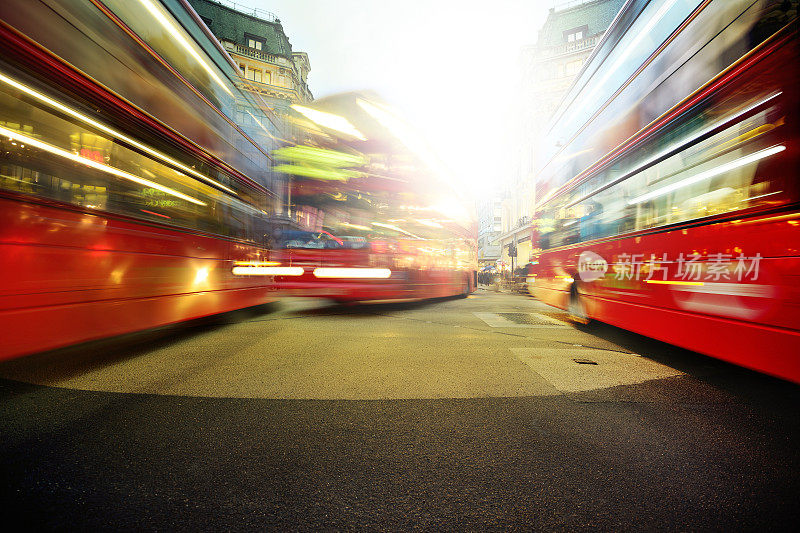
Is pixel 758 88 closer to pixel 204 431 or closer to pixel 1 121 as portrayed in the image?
pixel 204 431

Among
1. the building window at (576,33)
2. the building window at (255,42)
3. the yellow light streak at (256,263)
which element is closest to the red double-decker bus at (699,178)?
the yellow light streak at (256,263)

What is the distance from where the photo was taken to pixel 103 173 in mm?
3047

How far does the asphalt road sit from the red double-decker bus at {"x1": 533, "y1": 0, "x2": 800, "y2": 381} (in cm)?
74

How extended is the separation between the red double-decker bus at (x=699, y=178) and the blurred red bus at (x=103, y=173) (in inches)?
214

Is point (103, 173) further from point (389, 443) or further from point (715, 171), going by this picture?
point (715, 171)

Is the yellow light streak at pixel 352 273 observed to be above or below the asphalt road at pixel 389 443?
above

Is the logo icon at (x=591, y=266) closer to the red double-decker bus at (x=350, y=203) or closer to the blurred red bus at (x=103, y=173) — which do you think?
the red double-decker bus at (x=350, y=203)

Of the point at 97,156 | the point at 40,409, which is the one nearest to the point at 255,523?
the point at 40,409

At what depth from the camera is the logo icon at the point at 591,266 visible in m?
4.83

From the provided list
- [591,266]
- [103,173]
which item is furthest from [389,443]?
[591,266]

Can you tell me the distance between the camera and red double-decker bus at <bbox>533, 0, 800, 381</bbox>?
7.80 feet

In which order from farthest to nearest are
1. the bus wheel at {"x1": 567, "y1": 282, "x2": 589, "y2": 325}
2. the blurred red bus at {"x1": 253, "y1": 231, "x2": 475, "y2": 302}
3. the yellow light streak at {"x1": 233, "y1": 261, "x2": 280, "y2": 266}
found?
1. the blurred red bus at {"x1": 253, "y1": 231, "x2": 475, "y2": 302}
2. the bus wheel at {"x1": 567, "y1": 282, "x2": 589, "y2": 325}
3. the yellow light streak at {"x1": 233, "y1": 261, "x2": 280, "y2": 266}

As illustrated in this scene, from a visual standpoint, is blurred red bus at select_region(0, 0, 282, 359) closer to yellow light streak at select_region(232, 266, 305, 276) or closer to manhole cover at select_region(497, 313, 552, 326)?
yellow light streak at select_region(232, 266, 305, 276)

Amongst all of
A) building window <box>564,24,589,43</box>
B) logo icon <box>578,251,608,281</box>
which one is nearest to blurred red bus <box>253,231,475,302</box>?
logo icon <box>578,251,608,281</box>
